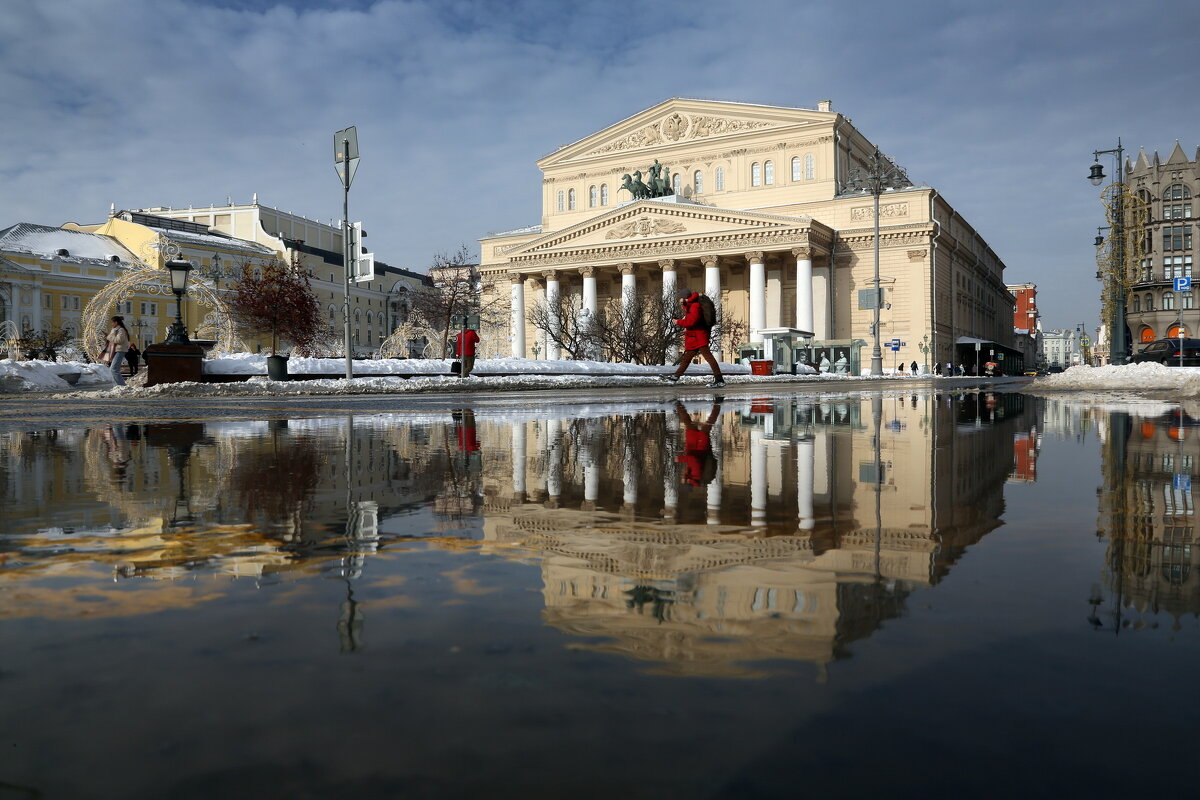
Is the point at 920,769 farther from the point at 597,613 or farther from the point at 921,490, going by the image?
the point at 921,490

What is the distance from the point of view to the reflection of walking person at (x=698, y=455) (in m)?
4.20

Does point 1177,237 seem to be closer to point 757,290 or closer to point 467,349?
point 757,290

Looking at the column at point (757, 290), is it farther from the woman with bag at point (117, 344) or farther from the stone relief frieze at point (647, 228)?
the woman with bag at point (117, 344)

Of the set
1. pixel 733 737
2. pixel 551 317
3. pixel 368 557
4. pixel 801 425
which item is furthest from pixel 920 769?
pixel 551 317

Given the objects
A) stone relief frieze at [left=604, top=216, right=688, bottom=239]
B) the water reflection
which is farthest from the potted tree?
the water reflection

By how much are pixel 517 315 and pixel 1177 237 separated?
5867 centimetres

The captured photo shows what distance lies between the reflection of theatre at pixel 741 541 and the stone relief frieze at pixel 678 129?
65.3 metres

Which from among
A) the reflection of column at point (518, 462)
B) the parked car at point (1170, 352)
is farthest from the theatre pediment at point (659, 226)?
the reflection of column at point (518, 462)

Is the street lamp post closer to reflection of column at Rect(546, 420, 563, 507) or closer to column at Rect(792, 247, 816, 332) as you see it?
reflection of column at Rect(546, 420, 563, 507)

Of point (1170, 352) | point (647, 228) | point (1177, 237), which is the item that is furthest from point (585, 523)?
point (1177, 237)

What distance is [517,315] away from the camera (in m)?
69.8

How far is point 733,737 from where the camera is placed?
1146 millimetres

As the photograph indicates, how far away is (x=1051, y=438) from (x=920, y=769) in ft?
21.3

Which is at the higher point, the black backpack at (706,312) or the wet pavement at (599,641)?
the black backpack at (706,312)
